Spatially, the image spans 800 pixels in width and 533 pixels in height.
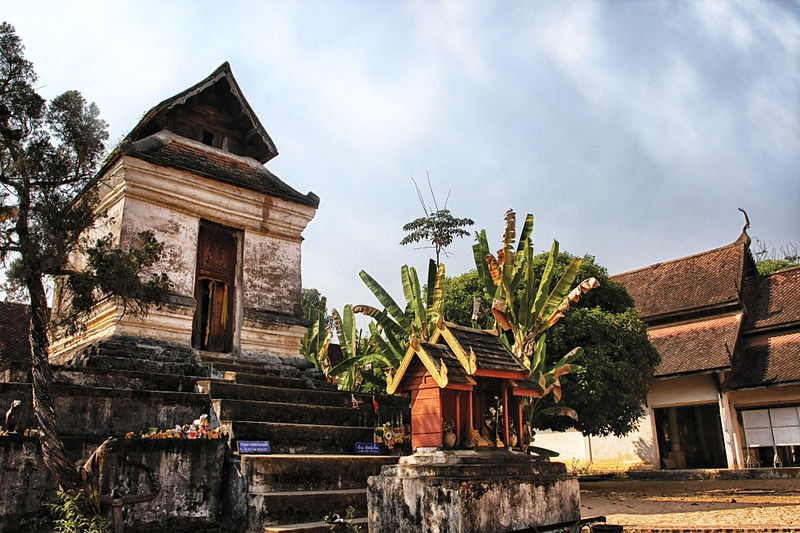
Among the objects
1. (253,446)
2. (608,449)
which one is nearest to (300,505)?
(253,446)

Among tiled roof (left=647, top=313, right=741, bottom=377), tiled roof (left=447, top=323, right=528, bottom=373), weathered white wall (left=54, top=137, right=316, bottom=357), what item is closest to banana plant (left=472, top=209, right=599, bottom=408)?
weathered white wall (left=54, top=137, right=316, bottom=357)

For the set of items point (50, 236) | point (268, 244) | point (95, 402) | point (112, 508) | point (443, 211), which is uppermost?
point (443, 211)

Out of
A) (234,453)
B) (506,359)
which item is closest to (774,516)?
→ (506,359)

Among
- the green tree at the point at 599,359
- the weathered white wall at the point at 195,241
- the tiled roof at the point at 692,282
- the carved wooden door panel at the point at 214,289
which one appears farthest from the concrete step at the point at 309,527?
the tiled roof at the point at 692,282

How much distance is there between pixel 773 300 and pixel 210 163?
18.4m

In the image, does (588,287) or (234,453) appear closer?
(234,453)

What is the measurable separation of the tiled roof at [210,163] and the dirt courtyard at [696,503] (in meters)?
7.32

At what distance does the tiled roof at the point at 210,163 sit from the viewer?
914 cm

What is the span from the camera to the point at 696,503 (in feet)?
37.6

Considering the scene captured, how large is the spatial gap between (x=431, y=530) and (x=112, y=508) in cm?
274

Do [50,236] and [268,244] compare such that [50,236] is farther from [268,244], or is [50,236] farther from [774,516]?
[774,516]

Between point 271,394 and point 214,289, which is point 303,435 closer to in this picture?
point 271,394

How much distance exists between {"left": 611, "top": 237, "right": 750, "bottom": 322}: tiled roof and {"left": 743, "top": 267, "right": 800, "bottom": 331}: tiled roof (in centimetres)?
76

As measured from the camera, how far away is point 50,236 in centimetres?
532
